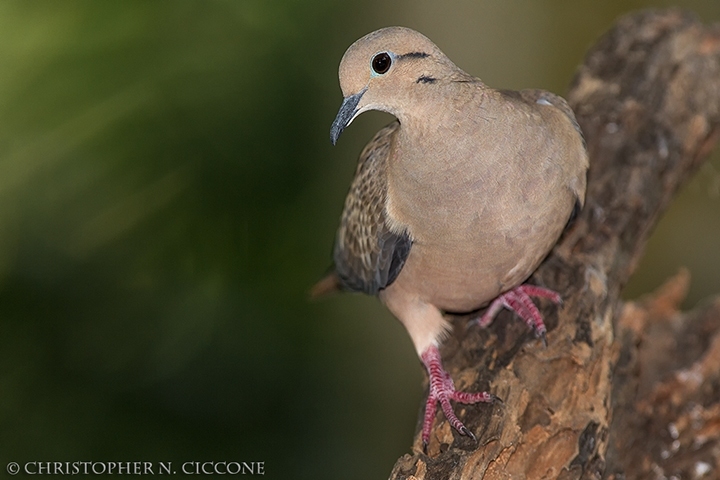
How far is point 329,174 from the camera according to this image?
5.67 m

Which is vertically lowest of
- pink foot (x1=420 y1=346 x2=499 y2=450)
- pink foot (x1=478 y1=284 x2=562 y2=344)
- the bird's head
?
pink foot (x1=420 y1=346 x2=499 y2=450)

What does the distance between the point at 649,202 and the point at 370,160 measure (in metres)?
1.49

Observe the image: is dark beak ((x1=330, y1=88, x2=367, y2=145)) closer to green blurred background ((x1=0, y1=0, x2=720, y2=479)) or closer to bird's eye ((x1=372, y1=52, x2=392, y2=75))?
bird's eye ((x1=372, y1=52, x2=392, y2=75))

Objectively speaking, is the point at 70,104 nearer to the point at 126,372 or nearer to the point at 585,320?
the point at 126,372

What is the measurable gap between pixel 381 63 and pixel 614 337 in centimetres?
150

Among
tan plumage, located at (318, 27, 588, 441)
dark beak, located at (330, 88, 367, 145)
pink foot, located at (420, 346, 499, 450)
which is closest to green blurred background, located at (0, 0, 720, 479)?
tan plumage, located at (318, 27, 588, 441)

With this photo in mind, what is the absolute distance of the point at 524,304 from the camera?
10.2 ft

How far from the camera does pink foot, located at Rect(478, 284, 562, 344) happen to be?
3.06 meters

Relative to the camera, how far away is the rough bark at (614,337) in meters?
2.62

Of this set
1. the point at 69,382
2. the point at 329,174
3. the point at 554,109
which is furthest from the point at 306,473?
the point at 554,109

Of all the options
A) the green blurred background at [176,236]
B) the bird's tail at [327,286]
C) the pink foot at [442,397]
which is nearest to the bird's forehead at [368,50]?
the pink foot at [442,397]

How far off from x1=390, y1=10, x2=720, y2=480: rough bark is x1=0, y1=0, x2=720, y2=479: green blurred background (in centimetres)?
126

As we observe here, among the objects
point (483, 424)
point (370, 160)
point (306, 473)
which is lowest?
point (306, 473)

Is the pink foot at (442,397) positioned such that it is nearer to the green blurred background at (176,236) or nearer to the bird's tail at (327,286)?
the bird's tail at (327,286)
